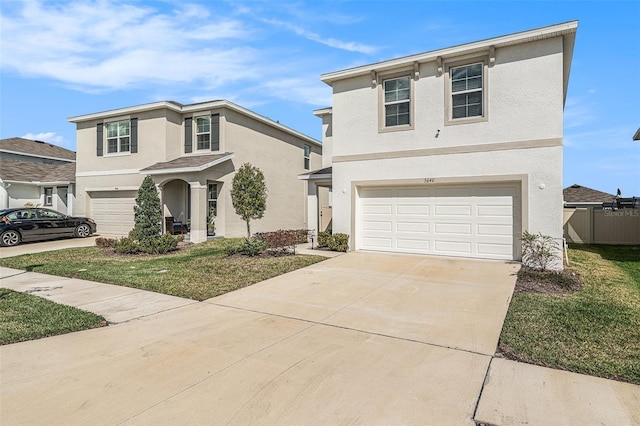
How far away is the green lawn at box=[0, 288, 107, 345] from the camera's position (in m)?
4.84

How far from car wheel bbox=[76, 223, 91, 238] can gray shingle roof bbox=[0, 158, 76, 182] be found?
5.14m

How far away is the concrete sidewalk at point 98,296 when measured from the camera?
589 centimetres

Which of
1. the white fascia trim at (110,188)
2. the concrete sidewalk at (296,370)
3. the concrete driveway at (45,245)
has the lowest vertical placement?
the concrete sidewalk at (296,370)

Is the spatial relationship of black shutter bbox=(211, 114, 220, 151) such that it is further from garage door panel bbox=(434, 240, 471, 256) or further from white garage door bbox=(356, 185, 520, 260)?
garage door panel bbox=(434, 240, 471, 256)

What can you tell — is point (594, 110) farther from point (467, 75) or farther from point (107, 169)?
point (107, 169)

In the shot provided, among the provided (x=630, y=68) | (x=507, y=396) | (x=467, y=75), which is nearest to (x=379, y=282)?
(x=507, y=396)

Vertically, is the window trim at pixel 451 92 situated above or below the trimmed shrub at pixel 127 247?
above

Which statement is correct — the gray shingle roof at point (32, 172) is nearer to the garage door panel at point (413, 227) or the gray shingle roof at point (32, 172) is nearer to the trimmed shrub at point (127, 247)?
the trimmed shrub at point (127, 247)

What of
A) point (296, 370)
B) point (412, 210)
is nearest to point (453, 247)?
point (412, 210)

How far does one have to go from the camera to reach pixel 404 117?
1142 cm

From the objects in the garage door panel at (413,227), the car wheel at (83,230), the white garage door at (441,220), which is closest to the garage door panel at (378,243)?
the white garage door at (441,220)

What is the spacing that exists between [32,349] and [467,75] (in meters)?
11.7

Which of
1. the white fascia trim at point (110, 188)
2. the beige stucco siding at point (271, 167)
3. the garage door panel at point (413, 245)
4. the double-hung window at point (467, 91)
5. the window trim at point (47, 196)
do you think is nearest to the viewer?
the double-hung window at point (467, 91)

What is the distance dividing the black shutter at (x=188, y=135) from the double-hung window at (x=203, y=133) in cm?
36
